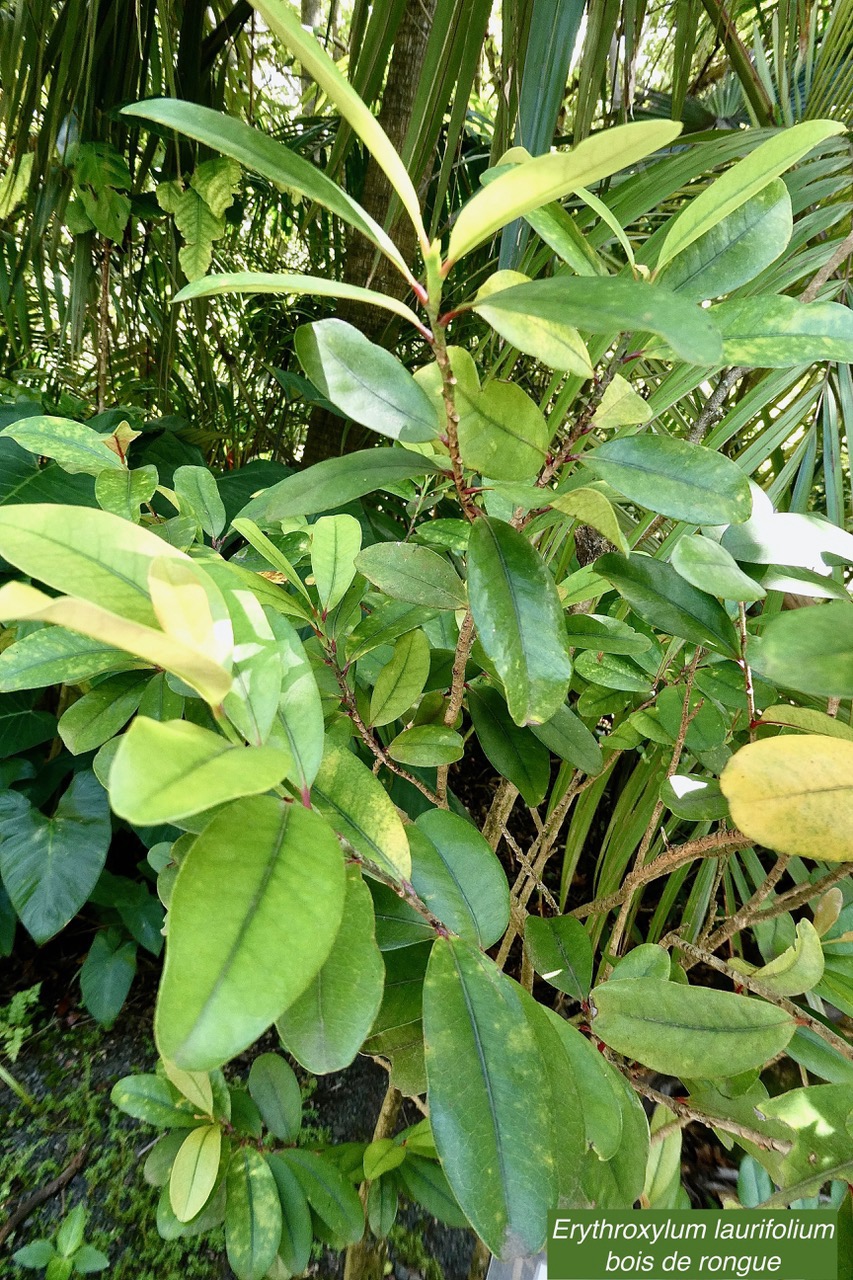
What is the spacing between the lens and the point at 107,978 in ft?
3.09

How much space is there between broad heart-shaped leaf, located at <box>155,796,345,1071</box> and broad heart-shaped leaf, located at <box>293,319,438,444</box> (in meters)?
0.12

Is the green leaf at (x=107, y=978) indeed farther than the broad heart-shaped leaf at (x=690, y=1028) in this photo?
Yes

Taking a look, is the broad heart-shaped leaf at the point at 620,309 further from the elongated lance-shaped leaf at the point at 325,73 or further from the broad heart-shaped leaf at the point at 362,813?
the broad heart-shaped leaf at the point at 362,813

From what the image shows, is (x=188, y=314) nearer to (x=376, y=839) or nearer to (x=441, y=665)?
(x=441, y=665)

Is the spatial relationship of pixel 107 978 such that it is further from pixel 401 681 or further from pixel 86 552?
pixel 86 552

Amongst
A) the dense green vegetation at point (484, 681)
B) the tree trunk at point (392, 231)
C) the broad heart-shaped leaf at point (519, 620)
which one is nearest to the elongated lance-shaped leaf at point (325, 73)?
the dense green vegetation at point (484, 681)

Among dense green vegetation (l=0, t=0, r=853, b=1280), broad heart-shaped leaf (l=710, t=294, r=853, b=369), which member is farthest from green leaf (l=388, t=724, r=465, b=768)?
broad heart-shaped leaf (l=710, t=294, r=853, b=369)

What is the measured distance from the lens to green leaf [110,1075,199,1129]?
45cm

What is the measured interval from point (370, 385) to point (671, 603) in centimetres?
16

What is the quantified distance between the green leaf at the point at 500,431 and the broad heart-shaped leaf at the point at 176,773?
0.12 metres

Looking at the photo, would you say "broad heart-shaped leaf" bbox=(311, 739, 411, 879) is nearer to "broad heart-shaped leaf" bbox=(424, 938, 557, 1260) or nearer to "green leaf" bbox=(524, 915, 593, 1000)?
"broad heart-shaped leaf" bbox=(424, 938, 557, 1260)

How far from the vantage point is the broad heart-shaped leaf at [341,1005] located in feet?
0.62

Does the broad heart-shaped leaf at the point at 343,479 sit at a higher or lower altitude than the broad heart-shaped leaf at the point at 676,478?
lower

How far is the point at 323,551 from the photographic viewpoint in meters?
0.32
